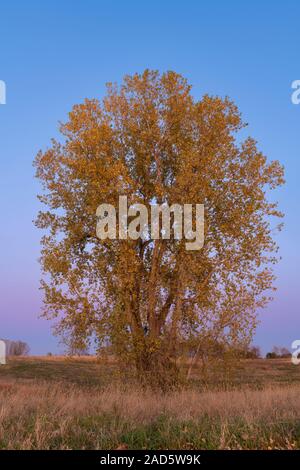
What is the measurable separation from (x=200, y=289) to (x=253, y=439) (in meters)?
12.8

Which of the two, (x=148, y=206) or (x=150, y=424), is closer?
(x=150, y=424)

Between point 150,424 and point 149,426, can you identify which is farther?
point 150,424

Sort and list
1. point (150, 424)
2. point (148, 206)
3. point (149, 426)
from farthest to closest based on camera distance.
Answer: point (148, 206) < point (150, 424) < point (149, 426)

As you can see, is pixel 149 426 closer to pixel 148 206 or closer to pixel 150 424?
pixel 150 424

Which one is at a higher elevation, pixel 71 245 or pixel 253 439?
pixel 71 245

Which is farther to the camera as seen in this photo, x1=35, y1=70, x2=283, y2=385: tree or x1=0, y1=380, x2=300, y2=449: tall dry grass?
x1=35, y1=70, x2=283, y2=385: tree

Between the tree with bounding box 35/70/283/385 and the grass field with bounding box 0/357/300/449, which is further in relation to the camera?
the tree with bounding box 35/70/283/385

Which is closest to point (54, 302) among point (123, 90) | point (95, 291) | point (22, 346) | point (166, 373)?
point (95, 291)

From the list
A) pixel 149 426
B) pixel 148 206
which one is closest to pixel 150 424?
pixel 149 426

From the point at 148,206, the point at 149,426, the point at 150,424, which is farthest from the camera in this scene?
the point at 148,206

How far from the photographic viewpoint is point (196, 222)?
23.2 metres

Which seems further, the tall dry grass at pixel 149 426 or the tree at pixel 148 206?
the tree at pixel 148 206
